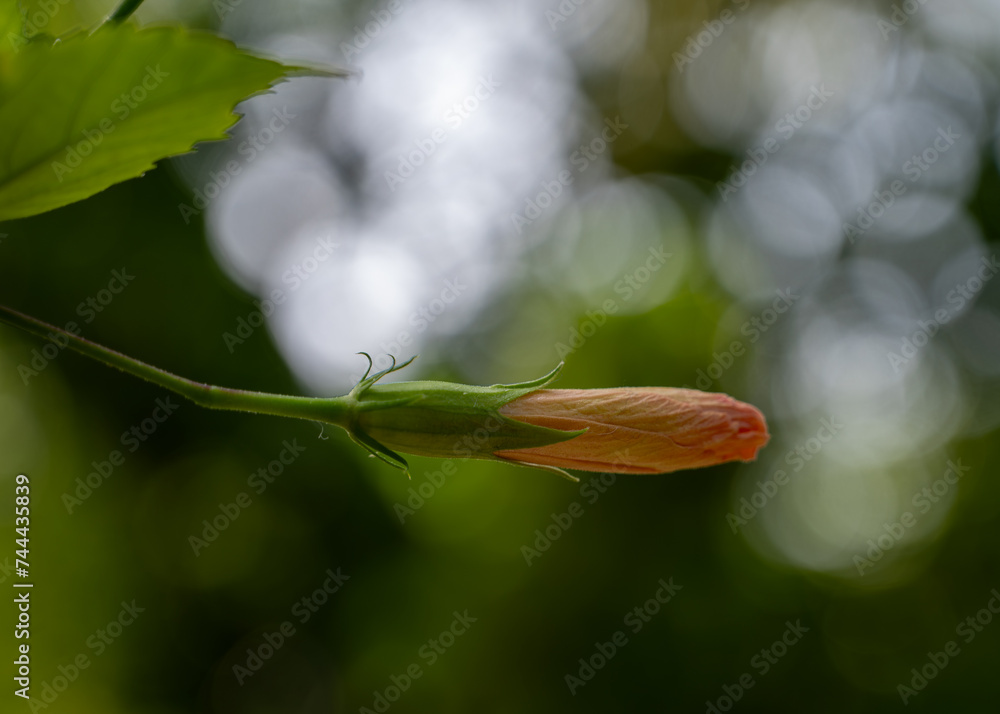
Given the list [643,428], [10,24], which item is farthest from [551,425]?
[10,24]

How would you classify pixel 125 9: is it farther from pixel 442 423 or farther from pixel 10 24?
pixel 442 423

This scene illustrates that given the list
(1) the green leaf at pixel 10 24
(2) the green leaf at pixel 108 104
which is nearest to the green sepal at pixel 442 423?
(2) the green leaf at pixel 108 104

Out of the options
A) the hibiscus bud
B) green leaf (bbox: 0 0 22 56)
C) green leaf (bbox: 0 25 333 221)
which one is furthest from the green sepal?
green leaf (bbox: 0 0 22 56)

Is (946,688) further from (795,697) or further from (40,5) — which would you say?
(40,5)

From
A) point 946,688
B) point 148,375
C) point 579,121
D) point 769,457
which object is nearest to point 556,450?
point 148,375

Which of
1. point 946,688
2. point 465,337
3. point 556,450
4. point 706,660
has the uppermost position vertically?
point 556,450

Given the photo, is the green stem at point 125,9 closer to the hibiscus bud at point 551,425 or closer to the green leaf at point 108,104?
the green leaf at point 108,104
